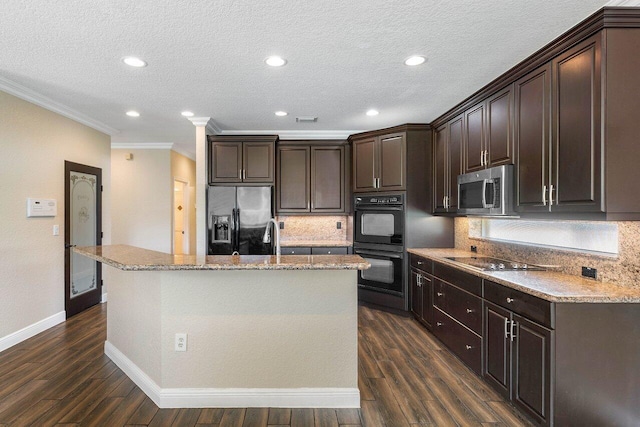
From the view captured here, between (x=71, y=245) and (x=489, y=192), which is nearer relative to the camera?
(x=489, y=192)

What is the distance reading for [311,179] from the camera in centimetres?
489

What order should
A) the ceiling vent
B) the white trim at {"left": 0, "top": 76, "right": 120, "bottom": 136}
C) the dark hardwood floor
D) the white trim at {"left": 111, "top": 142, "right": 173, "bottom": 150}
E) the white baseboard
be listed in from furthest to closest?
A: the white trim at {"left": 111, "top": 142, "right": 173, "bottom": 150}
the ceiling vent
the white trim at {"left": 0, "top": 76, "right": 120, "bottom": 136}
the white baseboard
the dark hardwood floor

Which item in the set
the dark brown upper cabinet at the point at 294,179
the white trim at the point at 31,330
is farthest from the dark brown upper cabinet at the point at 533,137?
the white trim at the point at 31,330

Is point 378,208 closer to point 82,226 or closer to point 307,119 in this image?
point 307,119

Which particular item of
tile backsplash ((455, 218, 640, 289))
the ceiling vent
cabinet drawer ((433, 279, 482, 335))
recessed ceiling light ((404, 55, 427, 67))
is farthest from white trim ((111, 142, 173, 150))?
tile backsplash ((455, 218, 640, 289))

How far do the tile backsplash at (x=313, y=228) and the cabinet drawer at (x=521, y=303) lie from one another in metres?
2.87

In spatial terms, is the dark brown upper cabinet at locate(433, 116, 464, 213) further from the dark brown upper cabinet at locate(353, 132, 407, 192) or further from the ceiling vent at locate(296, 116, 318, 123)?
the ceiling vent at locate(296, 116, 318, 123)

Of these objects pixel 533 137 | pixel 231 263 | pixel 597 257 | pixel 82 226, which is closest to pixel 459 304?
pixel 597 257

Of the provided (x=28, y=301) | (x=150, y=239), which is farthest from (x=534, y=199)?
(x=150, y=239)

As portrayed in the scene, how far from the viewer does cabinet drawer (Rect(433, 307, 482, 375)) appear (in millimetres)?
2658

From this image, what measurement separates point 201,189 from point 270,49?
2.44 metres

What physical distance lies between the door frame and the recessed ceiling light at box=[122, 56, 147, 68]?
7.31 ft

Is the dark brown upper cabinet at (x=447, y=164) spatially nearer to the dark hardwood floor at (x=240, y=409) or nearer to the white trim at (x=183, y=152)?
the dark hardwood floor at (x=240, y=409)

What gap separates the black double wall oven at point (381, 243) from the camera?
428cm
